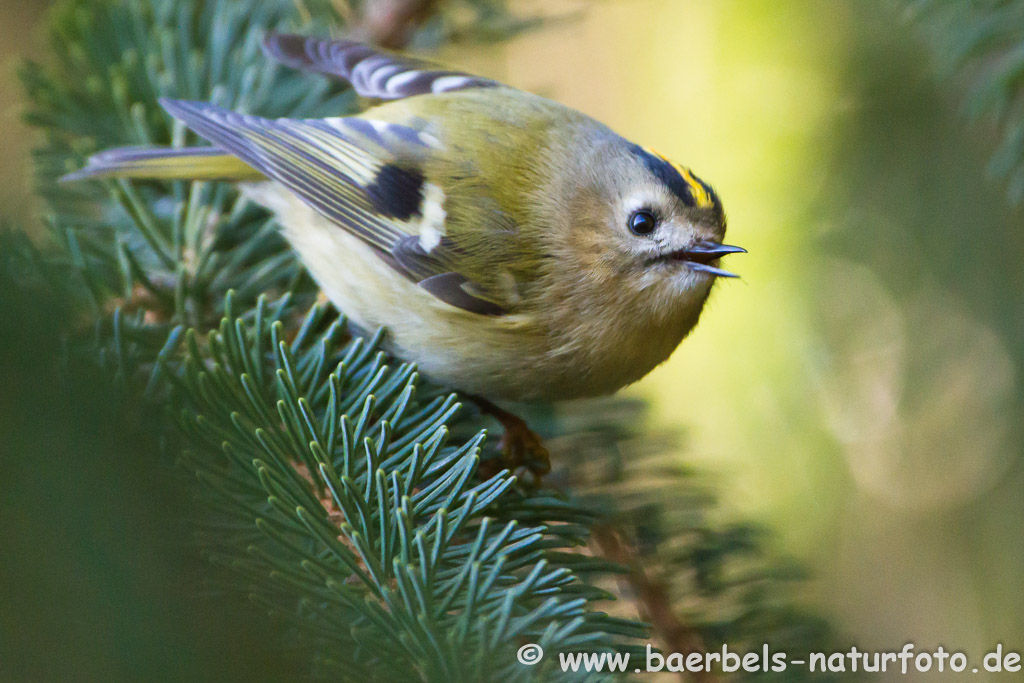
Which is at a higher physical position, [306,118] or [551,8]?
[551,8]

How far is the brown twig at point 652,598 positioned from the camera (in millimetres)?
912

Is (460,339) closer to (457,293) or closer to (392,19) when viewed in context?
(457,293)

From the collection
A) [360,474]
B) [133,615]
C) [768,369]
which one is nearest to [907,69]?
[768,369]

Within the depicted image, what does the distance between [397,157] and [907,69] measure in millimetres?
810

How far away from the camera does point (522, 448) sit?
3.32 ft

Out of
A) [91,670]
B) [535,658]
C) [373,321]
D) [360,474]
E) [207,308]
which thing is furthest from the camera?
[373,321]

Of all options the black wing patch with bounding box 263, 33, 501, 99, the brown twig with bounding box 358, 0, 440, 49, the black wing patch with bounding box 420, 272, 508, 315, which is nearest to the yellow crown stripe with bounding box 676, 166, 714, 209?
the black wing patch with bounding box 420, 272, 508, 315

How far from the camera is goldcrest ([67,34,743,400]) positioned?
40.8 inches

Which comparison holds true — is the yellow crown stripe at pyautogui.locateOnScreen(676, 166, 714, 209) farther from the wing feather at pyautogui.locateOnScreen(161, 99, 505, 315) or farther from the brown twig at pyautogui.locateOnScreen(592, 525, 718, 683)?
the brown twig at pyautogui.locateOnScreen(592, 525, 718, 683)

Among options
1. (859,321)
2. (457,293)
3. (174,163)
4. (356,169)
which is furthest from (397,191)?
(859,321)

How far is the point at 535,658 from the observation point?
0.61 meters

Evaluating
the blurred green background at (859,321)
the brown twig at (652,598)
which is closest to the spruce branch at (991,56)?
the blurred green background at (859,321)

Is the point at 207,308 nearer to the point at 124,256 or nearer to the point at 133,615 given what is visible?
the point at 124,256

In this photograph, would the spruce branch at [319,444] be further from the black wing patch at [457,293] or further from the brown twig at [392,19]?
the black wing patch at [457,293]
